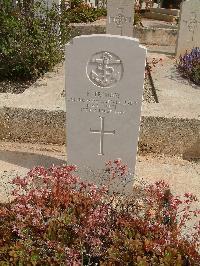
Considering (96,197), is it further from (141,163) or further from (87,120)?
(141,163)

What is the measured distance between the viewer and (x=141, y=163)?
18.1 feet

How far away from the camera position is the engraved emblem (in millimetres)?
4109

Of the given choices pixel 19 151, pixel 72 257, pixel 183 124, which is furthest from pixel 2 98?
pixel 72 257

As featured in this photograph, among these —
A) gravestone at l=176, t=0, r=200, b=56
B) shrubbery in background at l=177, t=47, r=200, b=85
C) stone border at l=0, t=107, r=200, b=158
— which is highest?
gravestone at l=176, t=0, r=200, b=56

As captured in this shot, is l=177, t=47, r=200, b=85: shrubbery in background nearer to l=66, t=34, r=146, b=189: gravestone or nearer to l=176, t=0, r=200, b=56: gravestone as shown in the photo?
l=176, t=0, r=200, b=56: gravestone

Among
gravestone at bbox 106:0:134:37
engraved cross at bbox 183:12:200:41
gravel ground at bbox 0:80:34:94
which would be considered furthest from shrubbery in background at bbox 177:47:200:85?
gravel ground at bbox 0:80:34:94

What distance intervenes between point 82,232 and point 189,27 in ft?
26.8

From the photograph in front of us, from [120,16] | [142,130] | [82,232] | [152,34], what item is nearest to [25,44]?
[142,130]

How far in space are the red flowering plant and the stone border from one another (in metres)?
2.17

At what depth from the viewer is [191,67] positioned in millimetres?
8250

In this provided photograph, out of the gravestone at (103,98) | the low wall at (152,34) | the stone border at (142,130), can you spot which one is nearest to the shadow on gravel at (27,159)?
the stone border at (142,130)

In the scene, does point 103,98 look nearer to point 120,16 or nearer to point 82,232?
point 82,232

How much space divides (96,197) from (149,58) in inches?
282

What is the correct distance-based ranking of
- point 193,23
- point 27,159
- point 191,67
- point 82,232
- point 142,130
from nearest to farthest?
point 82,232 < point 27,159 < point 142,130 < point 191,67 < point 193,23
